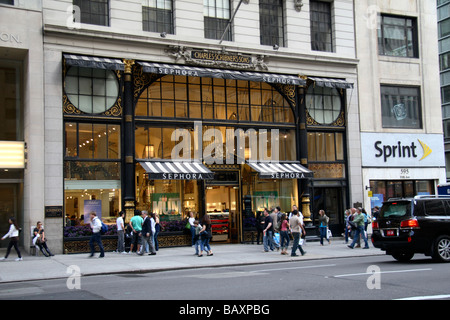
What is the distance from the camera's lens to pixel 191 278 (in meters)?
13.1

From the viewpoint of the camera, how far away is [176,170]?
72.1ft

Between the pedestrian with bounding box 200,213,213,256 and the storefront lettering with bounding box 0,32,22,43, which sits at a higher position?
the storefront lettering with bounding box 0,32,22,43

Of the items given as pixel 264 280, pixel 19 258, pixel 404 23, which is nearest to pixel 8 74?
pixel 19 258

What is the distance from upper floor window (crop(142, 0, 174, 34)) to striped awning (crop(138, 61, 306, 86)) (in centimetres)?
189

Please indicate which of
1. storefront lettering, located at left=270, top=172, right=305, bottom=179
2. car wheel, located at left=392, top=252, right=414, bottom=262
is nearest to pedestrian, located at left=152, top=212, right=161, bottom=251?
storefront lettering, located at left=270, top=172, right=305, bottom=179

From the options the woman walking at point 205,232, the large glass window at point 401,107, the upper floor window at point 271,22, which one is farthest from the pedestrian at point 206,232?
the large glass window at point 401,107

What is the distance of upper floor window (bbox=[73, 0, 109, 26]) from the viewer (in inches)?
854

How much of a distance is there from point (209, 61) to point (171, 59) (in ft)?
5.87

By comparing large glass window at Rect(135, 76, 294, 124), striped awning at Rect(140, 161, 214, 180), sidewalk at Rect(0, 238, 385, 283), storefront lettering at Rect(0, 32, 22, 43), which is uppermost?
storefront lettering at Rect(0, 32, 22, 43)

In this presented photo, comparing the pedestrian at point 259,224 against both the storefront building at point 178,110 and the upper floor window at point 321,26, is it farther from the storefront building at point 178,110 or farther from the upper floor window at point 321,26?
the upper floor window at point 321,26

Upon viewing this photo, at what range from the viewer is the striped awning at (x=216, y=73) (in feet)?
71.9

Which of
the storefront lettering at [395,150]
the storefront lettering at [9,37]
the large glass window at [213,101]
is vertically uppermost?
the storefront lettering at [9,37]

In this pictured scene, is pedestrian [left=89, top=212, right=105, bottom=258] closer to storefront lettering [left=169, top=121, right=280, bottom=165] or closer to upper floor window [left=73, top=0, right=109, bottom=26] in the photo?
storefront lettering [left=169, top=121, right=280, bottom=165]

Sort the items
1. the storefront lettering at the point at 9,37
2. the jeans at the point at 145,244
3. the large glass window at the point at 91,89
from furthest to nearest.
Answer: the large glass window at the point at 91,89 → the storefront lettering at the point at 9,37 → the jeans at the point at 145,244
